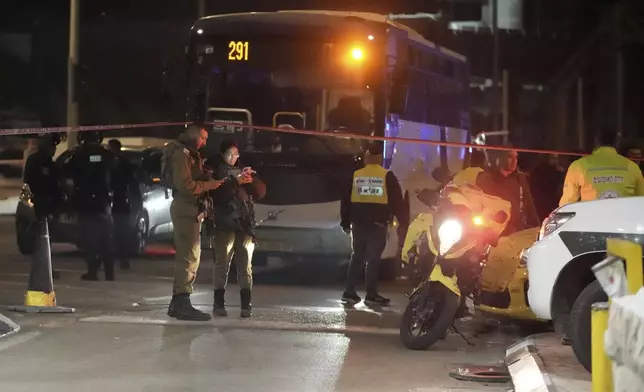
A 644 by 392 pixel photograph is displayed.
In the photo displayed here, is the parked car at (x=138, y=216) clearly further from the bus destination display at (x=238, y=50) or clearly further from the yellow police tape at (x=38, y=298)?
the yellow police tape at (x=38, y=298)

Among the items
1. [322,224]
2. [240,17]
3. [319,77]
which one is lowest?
[322,224]

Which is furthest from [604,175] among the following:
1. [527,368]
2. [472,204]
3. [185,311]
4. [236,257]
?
[185,311]

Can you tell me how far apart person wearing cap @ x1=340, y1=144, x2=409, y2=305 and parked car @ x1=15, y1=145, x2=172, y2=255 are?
3.52m

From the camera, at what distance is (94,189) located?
11781 mm

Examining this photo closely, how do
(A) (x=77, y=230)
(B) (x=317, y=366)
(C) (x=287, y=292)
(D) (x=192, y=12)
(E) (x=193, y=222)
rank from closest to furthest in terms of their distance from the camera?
1. (B) (x=317, y=366)
2. (E) (x=193, y=222)
3. (C) (x=287, y=292)
4. (A) (x=77, y=230)
5. (D) (x=192, y=12)

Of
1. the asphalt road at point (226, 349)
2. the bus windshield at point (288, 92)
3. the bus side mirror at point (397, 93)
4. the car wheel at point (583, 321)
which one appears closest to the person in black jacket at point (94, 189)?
the asphalt road at point (226, 349)

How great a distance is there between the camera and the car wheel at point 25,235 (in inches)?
546

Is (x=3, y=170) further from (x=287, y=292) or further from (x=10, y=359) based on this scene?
(x=10, y=359)

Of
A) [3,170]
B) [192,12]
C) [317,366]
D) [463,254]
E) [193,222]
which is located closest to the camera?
[317,366]

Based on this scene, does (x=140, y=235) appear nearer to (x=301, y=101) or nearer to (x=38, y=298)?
(x=301, y=101)

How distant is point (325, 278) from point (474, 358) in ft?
18.6

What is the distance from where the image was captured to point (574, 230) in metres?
6.36

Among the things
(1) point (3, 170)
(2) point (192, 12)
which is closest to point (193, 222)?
(1) point (3, 170)

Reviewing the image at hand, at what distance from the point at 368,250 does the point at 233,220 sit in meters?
1.94
